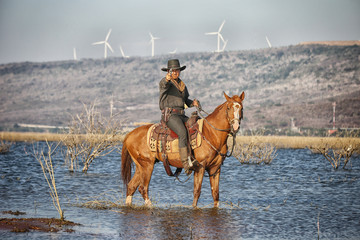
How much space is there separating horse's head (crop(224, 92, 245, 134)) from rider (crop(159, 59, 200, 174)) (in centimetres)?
82

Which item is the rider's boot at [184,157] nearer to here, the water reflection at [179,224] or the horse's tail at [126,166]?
the water reflection at [179,224]

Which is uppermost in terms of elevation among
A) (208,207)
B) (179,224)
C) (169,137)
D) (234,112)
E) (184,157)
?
(234,112)

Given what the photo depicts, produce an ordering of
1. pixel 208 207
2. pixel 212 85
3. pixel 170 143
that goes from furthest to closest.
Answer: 1. pixel 212 85
2. pixel 208 207
3. pixel 170 143

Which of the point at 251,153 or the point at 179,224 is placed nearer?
the point at 179,224

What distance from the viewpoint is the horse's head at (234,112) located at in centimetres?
1017

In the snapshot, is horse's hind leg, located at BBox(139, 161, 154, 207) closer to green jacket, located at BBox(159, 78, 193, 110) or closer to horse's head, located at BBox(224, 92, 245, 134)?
green jacket, located at BBox(159, 78, 193, 110)

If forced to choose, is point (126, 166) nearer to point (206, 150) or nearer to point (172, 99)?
point (172, 99)

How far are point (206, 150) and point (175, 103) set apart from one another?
46.5 inches

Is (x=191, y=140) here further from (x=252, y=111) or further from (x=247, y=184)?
(x=252, y=111)

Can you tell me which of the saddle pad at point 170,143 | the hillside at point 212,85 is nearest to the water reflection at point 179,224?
the saddle pad at point 170,143

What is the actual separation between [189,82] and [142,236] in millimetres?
114038

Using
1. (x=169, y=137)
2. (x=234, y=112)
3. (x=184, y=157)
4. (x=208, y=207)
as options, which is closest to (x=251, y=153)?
(x=208, y=207)

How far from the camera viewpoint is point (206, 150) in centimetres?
1079

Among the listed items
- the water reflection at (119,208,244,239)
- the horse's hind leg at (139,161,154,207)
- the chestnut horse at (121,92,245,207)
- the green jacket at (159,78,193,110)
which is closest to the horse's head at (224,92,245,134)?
the chestnut horse at (121,92,245,207)
